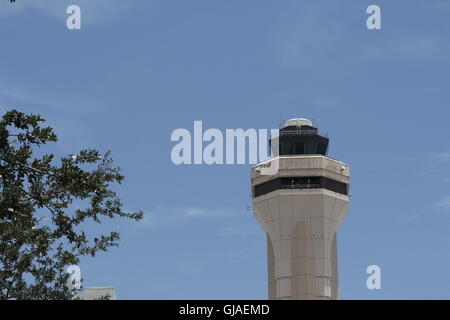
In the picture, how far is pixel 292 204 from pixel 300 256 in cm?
1177

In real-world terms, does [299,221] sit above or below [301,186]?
below

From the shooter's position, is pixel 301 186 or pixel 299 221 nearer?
pixel 301 186

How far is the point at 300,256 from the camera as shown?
198 metres

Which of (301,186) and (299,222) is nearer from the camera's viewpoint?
(301,186)

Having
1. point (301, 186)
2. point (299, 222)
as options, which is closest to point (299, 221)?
point (299, 222)

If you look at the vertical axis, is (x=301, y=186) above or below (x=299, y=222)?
above

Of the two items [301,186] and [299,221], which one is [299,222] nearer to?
[299,221]
